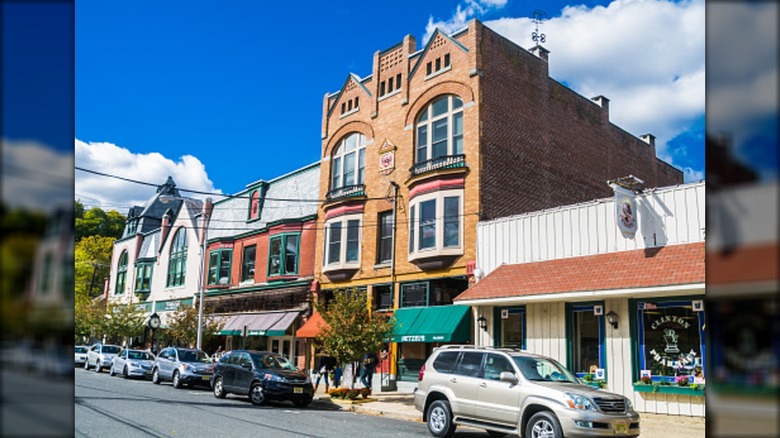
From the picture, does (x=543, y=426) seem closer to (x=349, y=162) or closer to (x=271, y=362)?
(x=271, y=362)

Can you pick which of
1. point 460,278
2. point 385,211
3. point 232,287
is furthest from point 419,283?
point 232,287

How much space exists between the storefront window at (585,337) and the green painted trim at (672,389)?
5.02ft

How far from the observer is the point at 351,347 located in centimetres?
2111

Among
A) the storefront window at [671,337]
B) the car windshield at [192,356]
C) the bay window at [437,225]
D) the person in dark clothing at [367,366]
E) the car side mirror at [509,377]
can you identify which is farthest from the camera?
the car windshield at [192,356]

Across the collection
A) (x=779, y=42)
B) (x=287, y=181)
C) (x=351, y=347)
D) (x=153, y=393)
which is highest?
(x=287, y=181)

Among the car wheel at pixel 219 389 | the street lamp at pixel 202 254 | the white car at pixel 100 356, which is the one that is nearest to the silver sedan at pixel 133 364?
the white car at pixel 100 356

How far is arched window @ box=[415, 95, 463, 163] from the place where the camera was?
995 inches

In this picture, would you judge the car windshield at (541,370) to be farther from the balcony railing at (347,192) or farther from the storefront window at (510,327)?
the balcony railing at (347,192)

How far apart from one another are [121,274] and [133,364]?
25645 millimetres

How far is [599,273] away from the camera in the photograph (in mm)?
18266

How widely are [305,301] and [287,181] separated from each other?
319 inches

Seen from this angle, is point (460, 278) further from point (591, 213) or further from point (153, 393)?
point (153, 393)

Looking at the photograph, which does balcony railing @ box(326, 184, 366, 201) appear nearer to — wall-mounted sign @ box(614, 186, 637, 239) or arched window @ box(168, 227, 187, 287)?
wall-mounted sign @ box(614, 186, 637, 239)

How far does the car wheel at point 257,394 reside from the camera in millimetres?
19219
